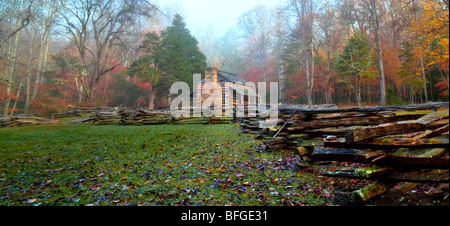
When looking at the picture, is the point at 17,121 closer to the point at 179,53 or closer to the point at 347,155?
the point at 347,155

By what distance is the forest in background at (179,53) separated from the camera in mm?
16328

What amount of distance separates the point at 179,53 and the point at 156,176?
28941 millimetres

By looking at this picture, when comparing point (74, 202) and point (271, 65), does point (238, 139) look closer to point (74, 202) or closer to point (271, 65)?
point (74, 202)

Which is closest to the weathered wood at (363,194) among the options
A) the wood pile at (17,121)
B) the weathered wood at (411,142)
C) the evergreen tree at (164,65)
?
the weathered wood at (411,142)

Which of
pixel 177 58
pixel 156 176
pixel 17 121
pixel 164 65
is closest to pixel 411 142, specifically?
pixel 156 176

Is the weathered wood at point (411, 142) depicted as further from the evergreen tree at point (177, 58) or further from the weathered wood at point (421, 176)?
the evergreen tree at point (177, 58)

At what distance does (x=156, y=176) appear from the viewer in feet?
14.5

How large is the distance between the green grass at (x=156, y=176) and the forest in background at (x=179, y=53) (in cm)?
926

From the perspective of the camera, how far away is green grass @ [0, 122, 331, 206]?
328cm

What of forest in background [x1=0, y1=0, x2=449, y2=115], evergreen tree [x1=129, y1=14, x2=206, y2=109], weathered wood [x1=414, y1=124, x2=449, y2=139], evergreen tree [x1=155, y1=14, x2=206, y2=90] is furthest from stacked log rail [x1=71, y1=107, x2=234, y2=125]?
evergreen tree [x1=155, y1=14, x2=206, y2=90]

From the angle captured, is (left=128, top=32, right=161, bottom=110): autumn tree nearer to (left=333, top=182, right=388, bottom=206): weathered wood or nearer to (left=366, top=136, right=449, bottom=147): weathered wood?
(left=333, top=182, right=388, bottom=206): weathered wood

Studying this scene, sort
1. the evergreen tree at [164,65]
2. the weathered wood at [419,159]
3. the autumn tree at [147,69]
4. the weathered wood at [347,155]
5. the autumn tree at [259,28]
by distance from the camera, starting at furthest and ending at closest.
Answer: the autumn tree at [259,28] < the evergreen tree at [164,65] < the autumn tree at [147,69] < the weathered wood at [347,155] < the weathered wood at [419,159]

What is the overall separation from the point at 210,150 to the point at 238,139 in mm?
1671

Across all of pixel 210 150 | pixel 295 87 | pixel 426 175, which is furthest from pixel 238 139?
pixel 295 87
